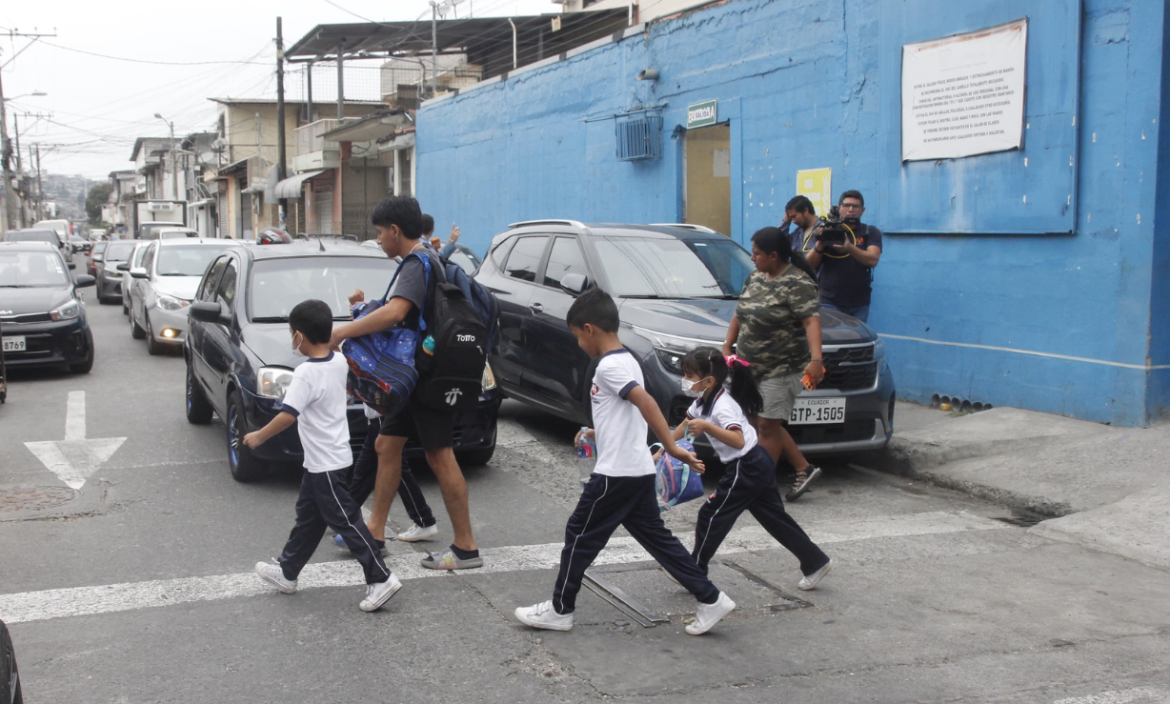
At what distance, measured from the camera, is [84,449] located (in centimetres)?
835

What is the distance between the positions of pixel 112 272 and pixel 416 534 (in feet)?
69.8

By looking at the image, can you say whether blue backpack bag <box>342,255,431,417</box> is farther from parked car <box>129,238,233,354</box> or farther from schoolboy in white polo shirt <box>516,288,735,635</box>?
parked car <box>129,238,233,354</box>

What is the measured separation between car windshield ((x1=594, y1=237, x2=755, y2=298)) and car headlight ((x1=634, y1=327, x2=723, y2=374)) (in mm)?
792

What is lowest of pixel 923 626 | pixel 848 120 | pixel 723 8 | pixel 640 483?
pixel 923 626

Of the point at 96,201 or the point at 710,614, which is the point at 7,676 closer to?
the point at 710,614

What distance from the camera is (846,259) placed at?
28.2 ft

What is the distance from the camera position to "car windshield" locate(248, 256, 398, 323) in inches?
308

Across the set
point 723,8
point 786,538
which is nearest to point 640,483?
point 786,538

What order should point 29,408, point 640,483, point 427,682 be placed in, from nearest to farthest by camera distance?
point 427,682 < point 640,483 < point 29,408

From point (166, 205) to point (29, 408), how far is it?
46.0 meters

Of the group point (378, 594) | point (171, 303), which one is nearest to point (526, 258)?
point (378, 594)

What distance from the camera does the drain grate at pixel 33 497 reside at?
6.67 meters

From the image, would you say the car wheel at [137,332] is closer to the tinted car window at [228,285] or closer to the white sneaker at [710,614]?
the tinted car window at [228,285]

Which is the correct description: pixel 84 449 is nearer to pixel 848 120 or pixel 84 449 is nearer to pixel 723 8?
pixel 848 120
